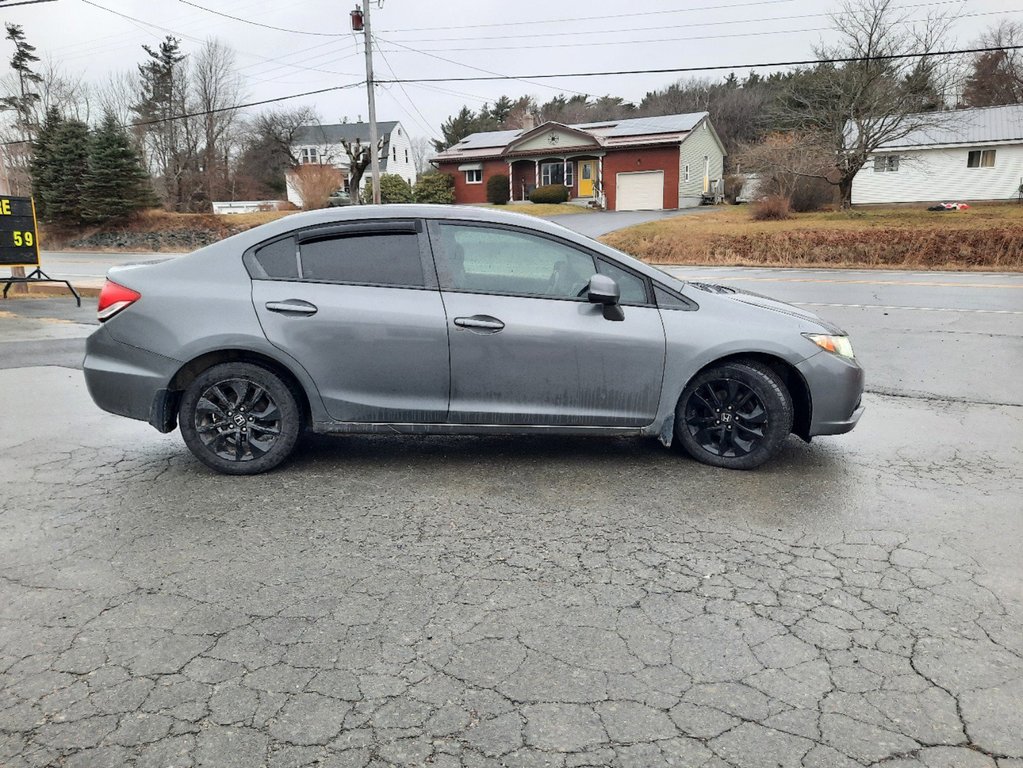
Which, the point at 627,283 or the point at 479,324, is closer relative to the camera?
the point at 479,324

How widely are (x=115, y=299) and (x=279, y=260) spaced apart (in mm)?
1040

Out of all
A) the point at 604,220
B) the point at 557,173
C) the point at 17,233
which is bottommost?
the point at 17,233

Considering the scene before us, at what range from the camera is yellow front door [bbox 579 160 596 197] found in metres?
48.4

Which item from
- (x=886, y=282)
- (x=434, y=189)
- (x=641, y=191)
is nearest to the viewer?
(x=886, y=282)

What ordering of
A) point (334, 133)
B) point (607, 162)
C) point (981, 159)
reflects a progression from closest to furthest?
1. point (981, 159)
2. point (607, 162)
3. point (334, 133)

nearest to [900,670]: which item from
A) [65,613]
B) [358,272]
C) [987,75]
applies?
[65,613]

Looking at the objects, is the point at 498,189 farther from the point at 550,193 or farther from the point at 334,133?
the point at 334,133

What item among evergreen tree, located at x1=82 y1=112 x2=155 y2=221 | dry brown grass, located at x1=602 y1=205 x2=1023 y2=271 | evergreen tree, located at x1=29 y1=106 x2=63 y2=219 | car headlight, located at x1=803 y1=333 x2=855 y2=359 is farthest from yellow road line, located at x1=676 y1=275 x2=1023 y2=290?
evergreen tree, located at x1=29 y1=106 x2=63 y2=219

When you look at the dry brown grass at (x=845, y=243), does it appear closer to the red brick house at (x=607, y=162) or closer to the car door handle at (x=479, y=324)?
the red brick house at (x=607, y=162)

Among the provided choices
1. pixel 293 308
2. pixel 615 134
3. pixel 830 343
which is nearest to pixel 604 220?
pixel 615 134

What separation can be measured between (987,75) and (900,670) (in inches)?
2535

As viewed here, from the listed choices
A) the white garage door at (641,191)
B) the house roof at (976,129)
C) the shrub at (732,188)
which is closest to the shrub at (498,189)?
the white garage door at (641,191)

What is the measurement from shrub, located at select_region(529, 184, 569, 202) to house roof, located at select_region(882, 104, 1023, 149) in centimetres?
1771

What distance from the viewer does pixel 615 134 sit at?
47.4 m
